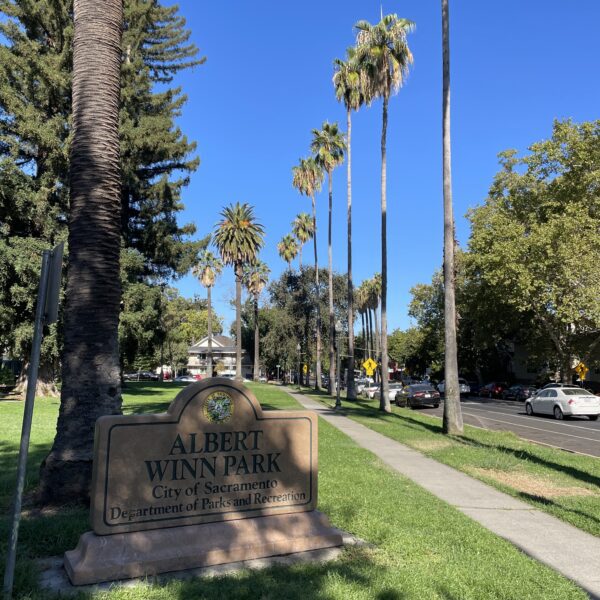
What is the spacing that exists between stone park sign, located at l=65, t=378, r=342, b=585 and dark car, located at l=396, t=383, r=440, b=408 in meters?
27.1

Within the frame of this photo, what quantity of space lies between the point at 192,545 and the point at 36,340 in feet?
6.91

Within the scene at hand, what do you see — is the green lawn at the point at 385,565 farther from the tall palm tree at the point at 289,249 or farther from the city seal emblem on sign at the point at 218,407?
the tall palm tree at the point at 289,249

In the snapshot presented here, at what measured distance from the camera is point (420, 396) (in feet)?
103

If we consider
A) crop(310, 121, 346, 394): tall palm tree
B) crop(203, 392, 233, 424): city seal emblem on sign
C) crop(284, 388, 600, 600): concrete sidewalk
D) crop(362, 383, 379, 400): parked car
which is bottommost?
crop(284, 388, 600, 600): concrete sidewalk

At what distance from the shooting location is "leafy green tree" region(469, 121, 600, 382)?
97.7 feet

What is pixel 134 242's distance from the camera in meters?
30.2

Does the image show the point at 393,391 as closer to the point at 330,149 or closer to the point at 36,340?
the point at 330,149

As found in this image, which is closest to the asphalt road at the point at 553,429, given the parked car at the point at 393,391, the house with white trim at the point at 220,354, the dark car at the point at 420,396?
the dark car at the point at 420,396

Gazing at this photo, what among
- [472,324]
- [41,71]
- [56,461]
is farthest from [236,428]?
[472,324]

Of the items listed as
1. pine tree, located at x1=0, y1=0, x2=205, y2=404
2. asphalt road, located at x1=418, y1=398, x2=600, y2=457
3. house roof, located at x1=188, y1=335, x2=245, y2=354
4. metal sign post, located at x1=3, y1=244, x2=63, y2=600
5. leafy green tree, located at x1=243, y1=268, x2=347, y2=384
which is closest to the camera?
metal sign post, located at x1=3, y1=244, x2=63, y2=600

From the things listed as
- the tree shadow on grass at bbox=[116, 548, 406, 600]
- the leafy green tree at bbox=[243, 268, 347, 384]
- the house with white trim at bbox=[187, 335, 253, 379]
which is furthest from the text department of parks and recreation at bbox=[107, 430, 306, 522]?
the house with white trim at bbox=[187, 335, 253, 379]

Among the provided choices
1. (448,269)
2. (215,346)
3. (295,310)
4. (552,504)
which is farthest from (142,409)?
(215,346)

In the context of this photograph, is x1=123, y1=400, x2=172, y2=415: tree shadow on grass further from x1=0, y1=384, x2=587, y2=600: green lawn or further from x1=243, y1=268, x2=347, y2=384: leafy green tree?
x1=243, y1=268, x2=347, y2=384: leafy green tree

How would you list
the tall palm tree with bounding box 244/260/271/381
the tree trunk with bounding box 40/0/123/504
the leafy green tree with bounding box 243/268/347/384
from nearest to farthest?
the tree trunk with bounding box 40/0/123/504 → the leafy green tree with bounding box 243/268/347/384 → the tall palm tree with bounding box 244/260/271/381
